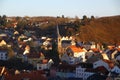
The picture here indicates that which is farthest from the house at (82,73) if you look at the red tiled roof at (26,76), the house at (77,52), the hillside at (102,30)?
the hillside at (102,30)

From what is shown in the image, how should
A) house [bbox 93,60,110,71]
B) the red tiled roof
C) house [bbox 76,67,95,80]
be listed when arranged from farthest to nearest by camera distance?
house [bbox 93,60,110,71] → house [bbox 76,67,95,80] → the red tiled roof

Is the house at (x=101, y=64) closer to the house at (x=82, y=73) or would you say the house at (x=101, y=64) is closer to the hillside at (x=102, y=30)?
the house at (x=82, y=73)

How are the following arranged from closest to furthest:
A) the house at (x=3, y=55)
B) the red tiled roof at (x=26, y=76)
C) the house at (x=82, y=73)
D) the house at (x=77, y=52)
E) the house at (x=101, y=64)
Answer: the red tiled roof at (x=26, y=76), the house at (x=82, y=73), the house at (x=101, y=64), the house at (x=3, y=55), the house at (x=77, y=52)

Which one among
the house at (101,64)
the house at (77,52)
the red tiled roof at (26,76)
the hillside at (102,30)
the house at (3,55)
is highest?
the red tiled roof at (26,76)

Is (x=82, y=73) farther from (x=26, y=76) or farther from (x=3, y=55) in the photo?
(x=3, y=55)

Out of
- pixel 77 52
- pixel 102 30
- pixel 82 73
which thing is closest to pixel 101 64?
pixel 82 73

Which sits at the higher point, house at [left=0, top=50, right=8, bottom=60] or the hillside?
house at [left=0, top=50, right=8, bottom=60]

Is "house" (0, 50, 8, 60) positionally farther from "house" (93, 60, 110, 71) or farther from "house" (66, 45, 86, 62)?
"house" (93, 60, 110, 71)

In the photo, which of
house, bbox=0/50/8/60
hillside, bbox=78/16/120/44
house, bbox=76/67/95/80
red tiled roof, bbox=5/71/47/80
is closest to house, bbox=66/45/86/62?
house, bbox=0/50/8/60
